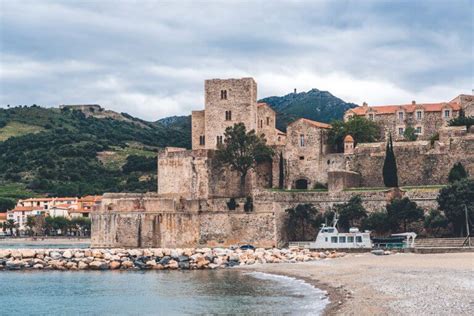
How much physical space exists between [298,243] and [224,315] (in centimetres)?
2349

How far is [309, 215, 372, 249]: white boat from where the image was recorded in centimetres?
4488

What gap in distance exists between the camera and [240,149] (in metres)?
52.7

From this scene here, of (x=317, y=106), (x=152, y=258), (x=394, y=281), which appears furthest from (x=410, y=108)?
(x=317, y=106)

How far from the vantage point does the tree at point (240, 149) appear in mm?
52625

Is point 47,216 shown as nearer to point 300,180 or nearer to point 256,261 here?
point 300,180

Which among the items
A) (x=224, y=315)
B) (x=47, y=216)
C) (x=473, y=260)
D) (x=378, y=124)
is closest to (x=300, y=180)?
(x=378, y=124)

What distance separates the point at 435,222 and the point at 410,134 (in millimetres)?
12678

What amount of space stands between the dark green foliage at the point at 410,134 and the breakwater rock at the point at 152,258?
1491 cm

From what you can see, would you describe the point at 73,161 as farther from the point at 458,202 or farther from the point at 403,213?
the point at 458,202

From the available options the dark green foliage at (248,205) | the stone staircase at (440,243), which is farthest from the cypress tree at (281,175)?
the stone staircase at (440,243)

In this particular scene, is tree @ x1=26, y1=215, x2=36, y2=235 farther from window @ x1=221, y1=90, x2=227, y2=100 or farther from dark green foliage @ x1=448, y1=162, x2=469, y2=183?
dark green foliage @ x1=448, y1=162, x2=469, y2=183

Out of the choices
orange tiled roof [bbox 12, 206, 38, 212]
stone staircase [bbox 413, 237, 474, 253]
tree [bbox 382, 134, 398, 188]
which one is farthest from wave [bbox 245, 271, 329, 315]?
orange tiled roof [bbox 12, 206, 38, 212]

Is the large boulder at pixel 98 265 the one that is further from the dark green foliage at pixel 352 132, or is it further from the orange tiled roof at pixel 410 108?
the orange tiled roof at pixel 410 108

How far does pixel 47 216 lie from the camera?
89250mm
